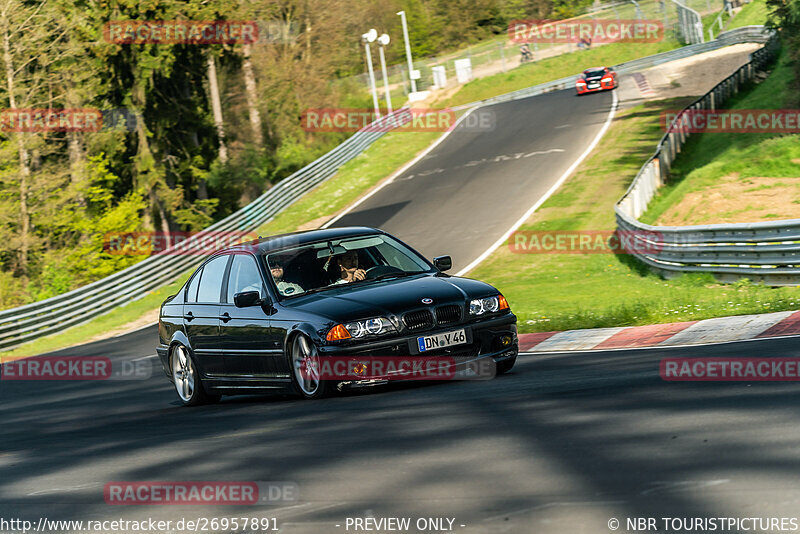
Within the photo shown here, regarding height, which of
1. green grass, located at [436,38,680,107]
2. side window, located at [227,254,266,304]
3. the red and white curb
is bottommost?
the red and white curb

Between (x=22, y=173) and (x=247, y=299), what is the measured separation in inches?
1263

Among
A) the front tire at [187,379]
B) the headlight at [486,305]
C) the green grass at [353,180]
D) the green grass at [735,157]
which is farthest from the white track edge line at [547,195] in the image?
the headlight at [486,305]

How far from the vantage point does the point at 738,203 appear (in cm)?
2292

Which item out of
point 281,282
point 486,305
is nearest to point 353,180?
point 281,282

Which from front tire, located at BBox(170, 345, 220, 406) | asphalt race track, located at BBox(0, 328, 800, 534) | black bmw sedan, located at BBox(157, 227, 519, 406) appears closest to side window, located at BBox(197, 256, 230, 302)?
black bmw sedan, located at BBox(157, 227, 519, 406)

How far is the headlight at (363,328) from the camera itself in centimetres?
857

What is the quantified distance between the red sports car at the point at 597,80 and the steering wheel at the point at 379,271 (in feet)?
145

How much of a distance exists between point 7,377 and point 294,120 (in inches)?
1572

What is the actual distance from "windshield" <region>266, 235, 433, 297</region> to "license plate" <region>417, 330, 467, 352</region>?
1.24 metres

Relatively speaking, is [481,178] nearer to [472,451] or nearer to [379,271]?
[379,271]

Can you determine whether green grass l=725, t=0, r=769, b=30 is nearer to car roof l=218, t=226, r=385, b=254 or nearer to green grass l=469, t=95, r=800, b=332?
green grass l=469, t=95, r=800, b=332

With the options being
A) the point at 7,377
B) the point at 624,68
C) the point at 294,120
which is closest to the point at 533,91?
the point at 624,68

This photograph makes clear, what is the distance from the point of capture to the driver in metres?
9.80

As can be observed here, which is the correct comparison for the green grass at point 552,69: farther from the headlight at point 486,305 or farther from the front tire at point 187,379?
the headlight at point 486,305
